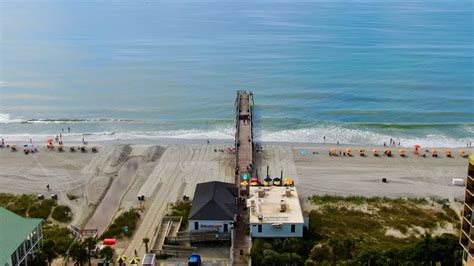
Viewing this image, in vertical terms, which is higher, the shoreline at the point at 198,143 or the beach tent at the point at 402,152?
the shoreline at the point at 198,143

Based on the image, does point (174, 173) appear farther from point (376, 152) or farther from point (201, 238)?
point (376, 152)

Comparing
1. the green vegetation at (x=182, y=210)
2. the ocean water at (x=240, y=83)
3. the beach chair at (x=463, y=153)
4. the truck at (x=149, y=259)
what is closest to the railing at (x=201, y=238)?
the green vegetation at (x=182, y=210)

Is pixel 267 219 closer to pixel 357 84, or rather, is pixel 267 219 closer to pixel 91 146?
pixel 91 146

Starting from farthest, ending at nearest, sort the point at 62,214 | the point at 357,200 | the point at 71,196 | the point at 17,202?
1. the point at 71,196
2. the point at 357,200
3. the point at 17,202
4. the point at 62,214

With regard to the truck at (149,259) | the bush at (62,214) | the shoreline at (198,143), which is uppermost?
the shoreline at (198,143)

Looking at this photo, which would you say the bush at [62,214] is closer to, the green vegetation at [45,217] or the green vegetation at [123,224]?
the green vegetation at [45,217]

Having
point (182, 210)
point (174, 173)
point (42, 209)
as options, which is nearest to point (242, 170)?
point (174, 173)
